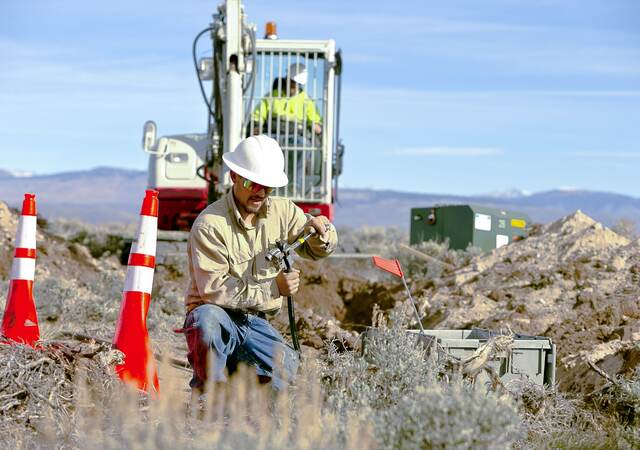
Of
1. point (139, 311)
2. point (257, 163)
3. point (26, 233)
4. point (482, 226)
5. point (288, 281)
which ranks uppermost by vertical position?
point (257, 163)

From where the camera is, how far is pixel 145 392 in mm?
6543

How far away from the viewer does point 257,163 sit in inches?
253

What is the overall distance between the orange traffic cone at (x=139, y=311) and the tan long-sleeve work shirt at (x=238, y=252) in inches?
21.4

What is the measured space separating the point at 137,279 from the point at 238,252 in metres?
0.96

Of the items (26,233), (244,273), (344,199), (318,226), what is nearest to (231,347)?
(244,273)

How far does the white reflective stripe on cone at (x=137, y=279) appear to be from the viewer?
23.1 ft

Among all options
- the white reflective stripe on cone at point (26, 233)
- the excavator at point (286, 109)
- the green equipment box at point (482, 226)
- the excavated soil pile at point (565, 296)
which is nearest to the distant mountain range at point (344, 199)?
the green equipment box at point (482, 226)

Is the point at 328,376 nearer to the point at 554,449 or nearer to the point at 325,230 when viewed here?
the point at 325,230

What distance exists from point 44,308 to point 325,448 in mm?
6828

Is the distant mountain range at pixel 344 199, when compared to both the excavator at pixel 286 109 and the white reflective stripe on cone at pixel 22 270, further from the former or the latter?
the white reflective stripe on cone at pixel 22 270

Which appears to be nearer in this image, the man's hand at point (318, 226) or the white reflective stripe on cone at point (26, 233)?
the man's hand at point (318, 226)

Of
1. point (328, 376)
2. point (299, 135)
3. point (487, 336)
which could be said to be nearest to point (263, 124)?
point (299, 135)

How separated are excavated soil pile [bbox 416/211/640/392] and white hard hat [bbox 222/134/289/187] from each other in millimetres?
2589

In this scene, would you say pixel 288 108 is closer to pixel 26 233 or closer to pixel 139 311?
pixel 26 233
